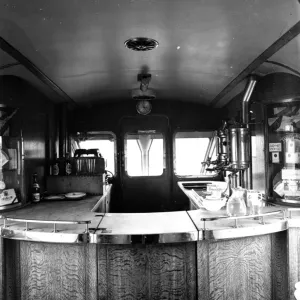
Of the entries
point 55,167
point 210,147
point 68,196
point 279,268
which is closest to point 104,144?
point 55,167

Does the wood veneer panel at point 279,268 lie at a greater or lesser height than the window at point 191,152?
lesser

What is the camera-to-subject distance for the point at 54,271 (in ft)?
6.33

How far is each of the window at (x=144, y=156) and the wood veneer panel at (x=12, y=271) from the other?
63.1 inches

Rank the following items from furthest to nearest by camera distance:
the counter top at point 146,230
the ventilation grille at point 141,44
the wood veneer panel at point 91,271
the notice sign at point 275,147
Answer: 1. the notice sign at point 275,147
2. the ventilation grille at point 141,44
3. the wood veneer panel at point 91,271
4. the counter top at point 146,230

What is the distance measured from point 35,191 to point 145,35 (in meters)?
1.85

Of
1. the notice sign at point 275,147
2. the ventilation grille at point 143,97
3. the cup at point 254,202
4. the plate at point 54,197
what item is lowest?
the plate at point 54,197

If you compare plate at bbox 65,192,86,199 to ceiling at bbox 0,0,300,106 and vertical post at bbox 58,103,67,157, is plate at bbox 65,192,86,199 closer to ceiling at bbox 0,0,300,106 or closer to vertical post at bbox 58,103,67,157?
vertical post at bbox 58,103,67,157

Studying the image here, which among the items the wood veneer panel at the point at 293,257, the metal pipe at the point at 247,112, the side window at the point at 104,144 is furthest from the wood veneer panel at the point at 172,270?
the side window at the point at 104,144

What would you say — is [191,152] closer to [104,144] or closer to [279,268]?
[104,144]

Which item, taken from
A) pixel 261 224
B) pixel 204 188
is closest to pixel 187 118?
pixel 204 188

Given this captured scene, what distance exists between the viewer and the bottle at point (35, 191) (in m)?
2.94

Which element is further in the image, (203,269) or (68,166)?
(68,166)

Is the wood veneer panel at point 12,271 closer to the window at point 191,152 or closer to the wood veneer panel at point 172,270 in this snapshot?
the wood veneer panel at point 172,270

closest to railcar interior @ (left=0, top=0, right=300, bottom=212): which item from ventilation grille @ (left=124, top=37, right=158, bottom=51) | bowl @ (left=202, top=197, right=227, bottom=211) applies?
ventilation grille @ (left=124, top=37, right=158, bottom=51)
